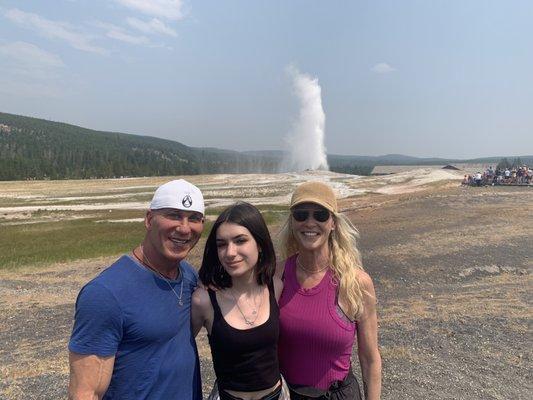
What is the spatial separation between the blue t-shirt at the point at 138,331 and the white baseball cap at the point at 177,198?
1.56ft

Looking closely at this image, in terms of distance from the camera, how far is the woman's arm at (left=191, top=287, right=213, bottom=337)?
3463 millimetres

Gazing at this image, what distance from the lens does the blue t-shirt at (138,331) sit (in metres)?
2.81

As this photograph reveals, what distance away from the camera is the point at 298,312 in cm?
370

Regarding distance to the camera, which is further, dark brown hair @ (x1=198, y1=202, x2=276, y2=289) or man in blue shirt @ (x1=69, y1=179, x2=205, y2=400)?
dark brown hair @ (x1=198, y1=202, x2=276, y2=289)

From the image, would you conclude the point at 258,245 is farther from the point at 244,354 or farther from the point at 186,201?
the point at 244,354

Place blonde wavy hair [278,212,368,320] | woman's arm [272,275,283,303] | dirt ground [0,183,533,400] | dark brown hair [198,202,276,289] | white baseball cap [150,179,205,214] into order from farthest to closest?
dirt ground [0,183,533,400] < woman's arm [272,275,283,303] < blonde wavy hair [278,212,368,320] < dark brown hair [198,202,276,289] < white baseball cap [150,179,205,214]

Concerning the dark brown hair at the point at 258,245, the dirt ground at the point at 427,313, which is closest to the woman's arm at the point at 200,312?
the dark brown hair at the point at 258,245

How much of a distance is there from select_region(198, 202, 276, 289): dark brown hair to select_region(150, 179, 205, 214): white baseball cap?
364 mm

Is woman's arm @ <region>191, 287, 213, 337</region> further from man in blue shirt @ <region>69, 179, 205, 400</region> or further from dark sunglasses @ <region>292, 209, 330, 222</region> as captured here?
dark sunglasses @ <region>292, 209, 330, 222</region>

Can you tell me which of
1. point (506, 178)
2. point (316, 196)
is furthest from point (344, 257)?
point (506, 178)

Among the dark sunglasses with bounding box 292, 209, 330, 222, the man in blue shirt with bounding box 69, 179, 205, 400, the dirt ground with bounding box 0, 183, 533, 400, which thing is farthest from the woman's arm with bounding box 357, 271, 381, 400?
the dirt ground with bounding box 0, 183, 533, 400

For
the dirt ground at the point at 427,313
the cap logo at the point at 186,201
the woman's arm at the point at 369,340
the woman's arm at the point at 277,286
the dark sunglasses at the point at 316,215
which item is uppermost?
the cap logo at the point at 186,201

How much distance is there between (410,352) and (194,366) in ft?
23.2

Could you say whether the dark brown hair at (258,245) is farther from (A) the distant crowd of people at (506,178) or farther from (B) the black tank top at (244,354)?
(A) the distant crowd of people at (506,178)
